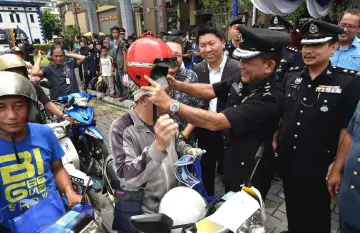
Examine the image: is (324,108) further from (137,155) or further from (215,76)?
(137,155)

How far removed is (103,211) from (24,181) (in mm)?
1920

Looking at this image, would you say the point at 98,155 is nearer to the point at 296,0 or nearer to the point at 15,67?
the point at 15,67

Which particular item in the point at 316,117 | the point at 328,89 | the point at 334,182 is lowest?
the point at 334,182

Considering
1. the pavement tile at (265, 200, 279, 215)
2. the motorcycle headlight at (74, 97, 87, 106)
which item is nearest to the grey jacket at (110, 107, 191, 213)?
the pavement tile at (265, 200, 279, 215)

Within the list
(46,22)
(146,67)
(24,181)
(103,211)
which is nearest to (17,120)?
(24,181)

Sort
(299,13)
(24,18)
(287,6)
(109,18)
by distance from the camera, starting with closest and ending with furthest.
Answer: (287,6) < (299,13) < (109,18) < (24,18)

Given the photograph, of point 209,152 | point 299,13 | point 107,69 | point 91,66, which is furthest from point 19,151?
point 299,13

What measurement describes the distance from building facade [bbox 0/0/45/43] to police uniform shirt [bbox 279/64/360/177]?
218 feet

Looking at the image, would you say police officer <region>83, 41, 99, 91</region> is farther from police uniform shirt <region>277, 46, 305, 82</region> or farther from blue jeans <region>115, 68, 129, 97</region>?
police uniform shirt <region>277, 46, 305, 82</region>

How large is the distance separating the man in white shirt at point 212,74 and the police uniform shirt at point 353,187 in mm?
1588

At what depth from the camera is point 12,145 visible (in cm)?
174

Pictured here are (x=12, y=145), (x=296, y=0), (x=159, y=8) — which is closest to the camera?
(x=12, y=145)

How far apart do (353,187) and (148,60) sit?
1.72 metres

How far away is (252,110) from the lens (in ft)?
6.43
